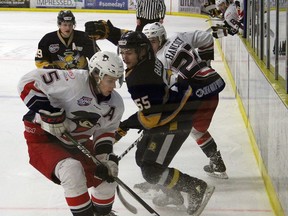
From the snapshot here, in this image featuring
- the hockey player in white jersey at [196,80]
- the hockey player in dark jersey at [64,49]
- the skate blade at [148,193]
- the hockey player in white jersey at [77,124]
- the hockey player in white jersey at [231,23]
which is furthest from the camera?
the hockey player in white jersey at [231,23]

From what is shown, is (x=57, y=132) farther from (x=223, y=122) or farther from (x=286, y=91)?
(x=223, y=122)

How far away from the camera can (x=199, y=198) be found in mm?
2838

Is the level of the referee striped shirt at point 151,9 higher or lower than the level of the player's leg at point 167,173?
higher

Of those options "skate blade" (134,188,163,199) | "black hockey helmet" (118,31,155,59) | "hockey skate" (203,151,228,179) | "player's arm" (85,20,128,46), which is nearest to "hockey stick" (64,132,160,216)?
"skate blade" (134,188,163,199)

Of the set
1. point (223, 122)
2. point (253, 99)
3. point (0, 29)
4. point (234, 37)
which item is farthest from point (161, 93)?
point (0, 29)

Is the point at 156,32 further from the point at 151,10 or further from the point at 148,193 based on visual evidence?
the point at 151,10

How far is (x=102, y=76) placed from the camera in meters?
2.44

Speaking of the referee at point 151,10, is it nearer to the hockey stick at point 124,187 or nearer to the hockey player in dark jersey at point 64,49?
the hockey player in dark jersey at point 64,49

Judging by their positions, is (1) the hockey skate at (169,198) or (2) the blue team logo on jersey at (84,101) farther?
(1) the hockey skate at (169,198)

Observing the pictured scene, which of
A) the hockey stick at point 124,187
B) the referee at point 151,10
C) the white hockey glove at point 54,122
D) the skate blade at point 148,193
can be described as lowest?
the skate blade at point 148,193

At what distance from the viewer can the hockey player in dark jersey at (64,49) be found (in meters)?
4.12

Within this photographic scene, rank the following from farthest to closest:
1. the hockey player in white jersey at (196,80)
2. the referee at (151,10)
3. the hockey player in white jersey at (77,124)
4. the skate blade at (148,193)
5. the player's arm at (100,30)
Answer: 1. the referee at (151,10)
2. the player's arm at (100,30)
3. the hockey player in white jersey at (196,80)
4. the skate blade at (148,193)
5. the hockey player in white jersey at (77,124)

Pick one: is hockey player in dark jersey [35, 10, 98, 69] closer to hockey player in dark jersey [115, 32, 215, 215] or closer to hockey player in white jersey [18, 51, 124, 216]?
hockey player in dark jersey [115, 32, 215, 215]

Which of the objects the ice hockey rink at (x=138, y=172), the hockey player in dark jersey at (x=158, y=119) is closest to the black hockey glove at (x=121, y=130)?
the ice hockey rink at (x=138, y=172)
